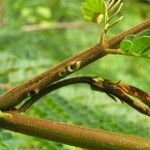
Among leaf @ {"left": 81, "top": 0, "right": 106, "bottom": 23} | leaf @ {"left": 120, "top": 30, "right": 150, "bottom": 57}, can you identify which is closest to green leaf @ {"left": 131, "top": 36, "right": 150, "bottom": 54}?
leaf @ {"left": 120, "top": 30, "right": 150, "bottom": 57}

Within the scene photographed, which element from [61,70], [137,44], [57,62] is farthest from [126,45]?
[57,62]

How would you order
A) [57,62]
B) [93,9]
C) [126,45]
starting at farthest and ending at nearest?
1. [57,62]
2. [93,9]
3. [126,45]

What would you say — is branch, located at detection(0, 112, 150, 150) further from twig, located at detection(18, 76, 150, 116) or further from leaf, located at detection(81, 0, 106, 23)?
leaf, located at detection(81, 0, 106, 23)

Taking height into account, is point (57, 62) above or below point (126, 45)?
below

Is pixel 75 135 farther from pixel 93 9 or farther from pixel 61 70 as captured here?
pixel 93 9

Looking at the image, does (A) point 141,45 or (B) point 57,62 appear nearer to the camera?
(A) point 141,45

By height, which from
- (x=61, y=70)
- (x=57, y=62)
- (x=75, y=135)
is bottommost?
(x=57, y=62)
